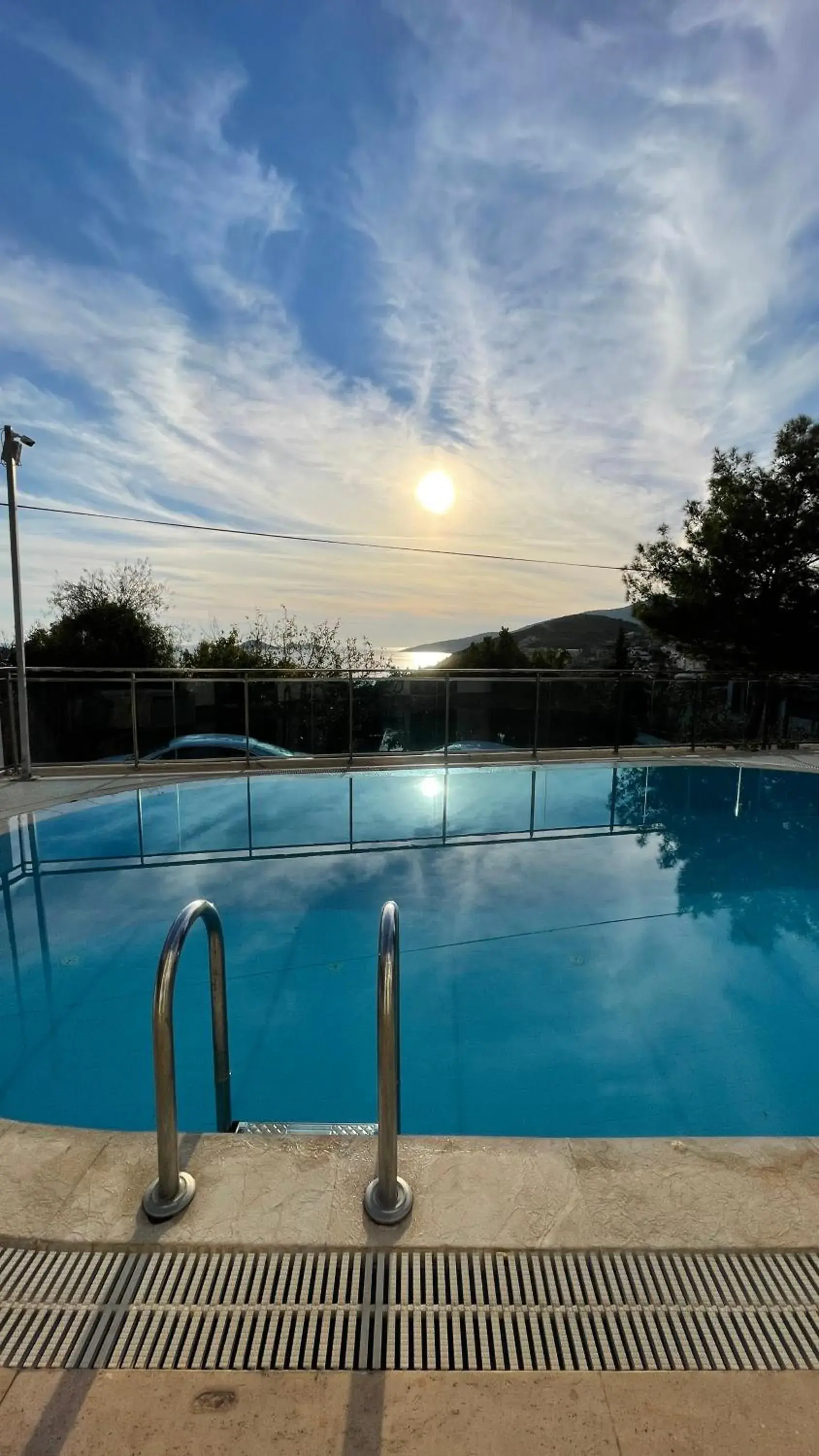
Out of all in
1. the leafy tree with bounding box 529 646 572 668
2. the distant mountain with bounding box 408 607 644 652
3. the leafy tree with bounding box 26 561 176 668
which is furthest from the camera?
the distant mountain with bounding box 408 607 644 652

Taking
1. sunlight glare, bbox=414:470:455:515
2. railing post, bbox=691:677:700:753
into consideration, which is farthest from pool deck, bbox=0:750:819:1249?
sunlight glare, bbox=414:470:455:515

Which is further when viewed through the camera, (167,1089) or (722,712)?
(722,712)

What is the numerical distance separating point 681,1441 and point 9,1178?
1688 millimetres

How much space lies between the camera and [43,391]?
8.80 m

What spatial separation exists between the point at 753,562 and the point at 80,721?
12.2m

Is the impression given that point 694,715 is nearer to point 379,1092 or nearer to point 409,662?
point 409,662

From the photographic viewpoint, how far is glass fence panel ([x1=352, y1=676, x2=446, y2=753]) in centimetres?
896

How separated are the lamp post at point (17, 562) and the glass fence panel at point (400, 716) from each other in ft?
12.8

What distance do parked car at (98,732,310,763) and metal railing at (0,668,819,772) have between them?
0.05ft

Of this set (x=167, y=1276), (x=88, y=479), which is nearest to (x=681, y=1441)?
(x=167, y=1276)

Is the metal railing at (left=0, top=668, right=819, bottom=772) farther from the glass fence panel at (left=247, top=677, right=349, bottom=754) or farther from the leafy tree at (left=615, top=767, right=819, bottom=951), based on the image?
the leafy tree at (left=615, top=767, right=819, bottom=951)

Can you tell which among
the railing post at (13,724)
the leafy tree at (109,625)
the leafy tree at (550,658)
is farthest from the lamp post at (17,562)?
the leafy tree at (550,658)

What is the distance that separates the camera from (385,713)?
910cm

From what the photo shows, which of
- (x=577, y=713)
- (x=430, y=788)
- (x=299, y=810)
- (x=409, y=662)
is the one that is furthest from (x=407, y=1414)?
(x=409, y=662)
